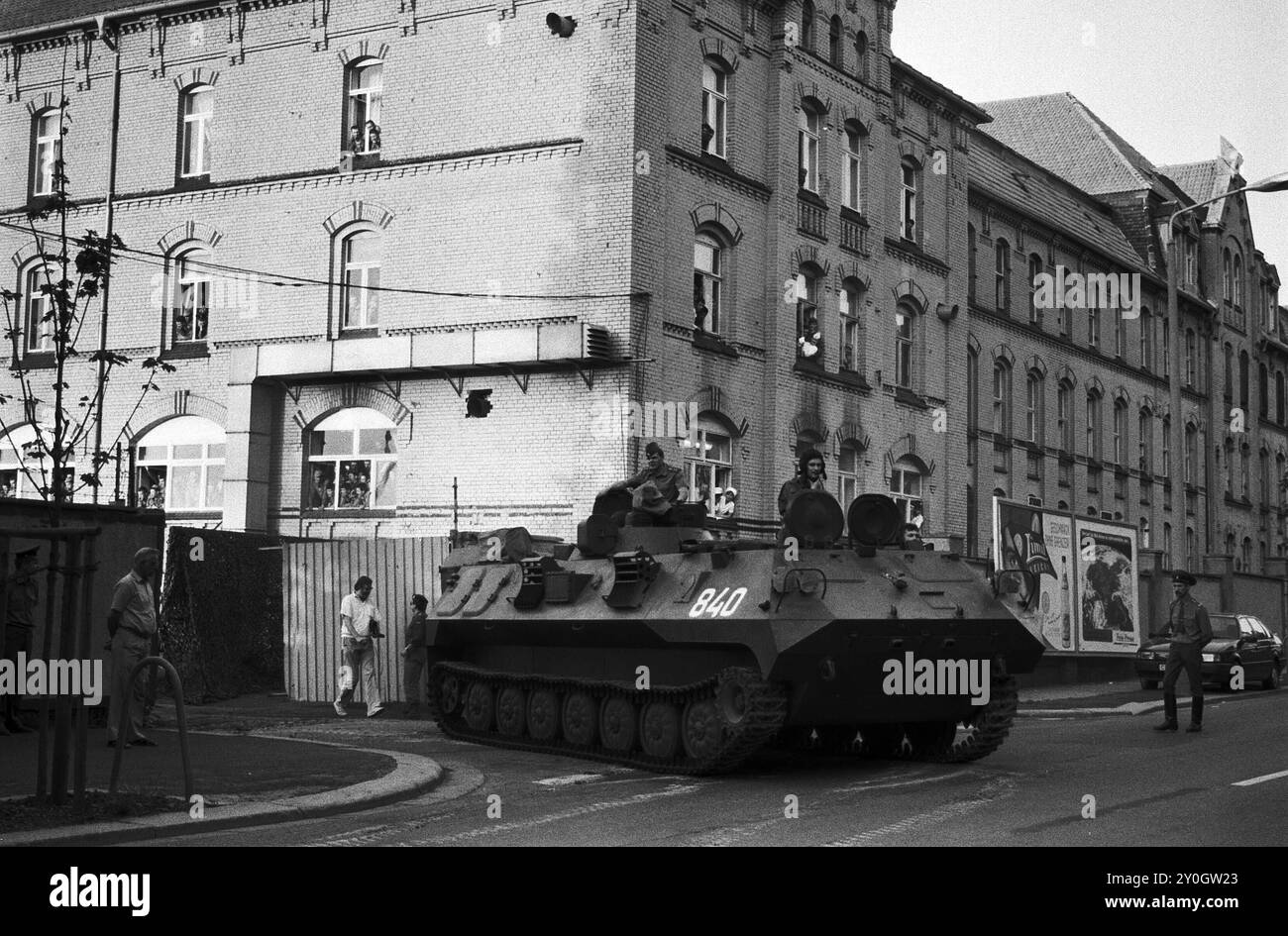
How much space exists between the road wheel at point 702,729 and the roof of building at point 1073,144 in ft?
131

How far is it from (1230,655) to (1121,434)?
62.1ft

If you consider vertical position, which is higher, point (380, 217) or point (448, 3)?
point (448, 3)

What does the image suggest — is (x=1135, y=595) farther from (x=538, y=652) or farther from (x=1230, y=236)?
(x=1230, y=236)

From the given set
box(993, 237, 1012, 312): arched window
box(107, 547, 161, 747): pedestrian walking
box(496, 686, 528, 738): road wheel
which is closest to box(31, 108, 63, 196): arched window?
box(107, 547, 161, 747): pedestrian walking

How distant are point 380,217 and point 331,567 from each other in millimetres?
8427

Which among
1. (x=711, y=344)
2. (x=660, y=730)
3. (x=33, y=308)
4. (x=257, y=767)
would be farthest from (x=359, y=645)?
(x=33, y=308)

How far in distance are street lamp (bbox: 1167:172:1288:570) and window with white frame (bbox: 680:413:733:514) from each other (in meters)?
7.82

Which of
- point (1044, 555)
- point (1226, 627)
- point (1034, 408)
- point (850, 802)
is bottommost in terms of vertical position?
point (850, 802)

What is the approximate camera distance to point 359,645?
1988cm

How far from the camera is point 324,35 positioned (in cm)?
2892

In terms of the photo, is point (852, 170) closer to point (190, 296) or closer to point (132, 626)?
point (190, 296)

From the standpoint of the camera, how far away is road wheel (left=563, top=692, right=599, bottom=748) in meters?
15.2

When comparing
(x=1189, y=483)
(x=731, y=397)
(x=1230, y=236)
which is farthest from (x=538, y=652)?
(x=1230, y=236)
